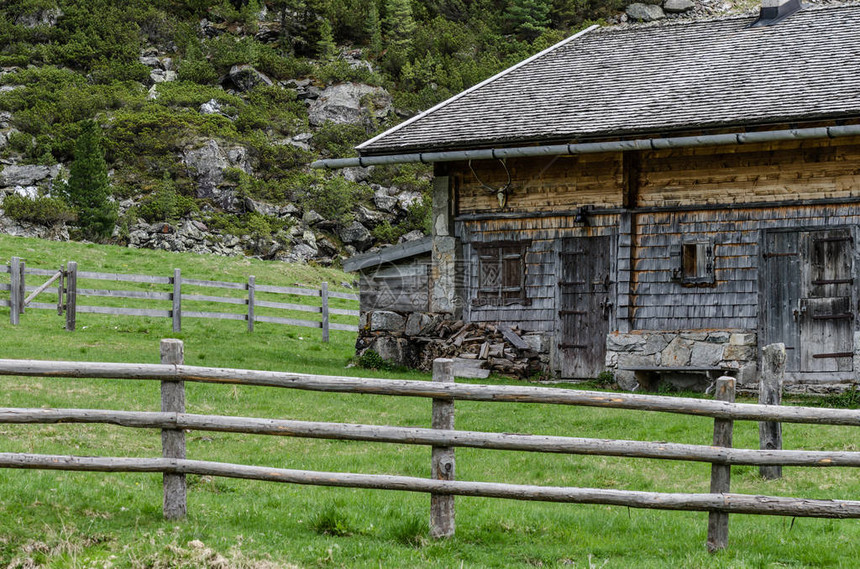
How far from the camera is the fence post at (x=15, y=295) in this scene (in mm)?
19953

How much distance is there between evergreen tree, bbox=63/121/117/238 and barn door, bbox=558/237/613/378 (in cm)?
2900

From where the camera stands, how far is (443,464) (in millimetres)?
6984

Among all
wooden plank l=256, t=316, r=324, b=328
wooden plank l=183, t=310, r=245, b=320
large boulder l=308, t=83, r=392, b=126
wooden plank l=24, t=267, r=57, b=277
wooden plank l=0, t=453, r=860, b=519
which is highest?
large boulder l=308, t=83, r=392, b=126

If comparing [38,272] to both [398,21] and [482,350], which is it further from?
[398,21]

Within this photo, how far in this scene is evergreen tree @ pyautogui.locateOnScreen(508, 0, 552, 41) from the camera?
67750 millimetres

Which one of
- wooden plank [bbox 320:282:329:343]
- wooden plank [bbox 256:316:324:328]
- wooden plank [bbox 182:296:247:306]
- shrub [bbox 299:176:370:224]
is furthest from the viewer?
shrub [bbox 299:176:370:224]

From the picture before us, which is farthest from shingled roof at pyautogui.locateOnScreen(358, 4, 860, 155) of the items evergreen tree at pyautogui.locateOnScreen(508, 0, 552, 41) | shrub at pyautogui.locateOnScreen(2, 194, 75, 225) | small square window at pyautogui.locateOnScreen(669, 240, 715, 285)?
evergreen tree at pyautogui.locateOnScreen(508, 0, 552, 41)

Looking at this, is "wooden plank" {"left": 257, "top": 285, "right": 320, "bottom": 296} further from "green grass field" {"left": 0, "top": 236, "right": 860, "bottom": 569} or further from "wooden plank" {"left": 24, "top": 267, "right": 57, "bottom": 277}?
"green grass field" {"left": 0, "top": 236, "right": 860, "bottom": 569}

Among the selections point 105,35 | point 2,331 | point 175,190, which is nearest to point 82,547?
point 2,331

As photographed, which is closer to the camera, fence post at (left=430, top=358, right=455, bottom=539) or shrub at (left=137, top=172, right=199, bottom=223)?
fence post at (left=430, top=358, right=455, bottom=539)

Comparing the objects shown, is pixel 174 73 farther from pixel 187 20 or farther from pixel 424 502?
pixel 424 502

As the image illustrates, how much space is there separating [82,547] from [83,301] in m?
18.6

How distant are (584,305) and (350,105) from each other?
45038 millimetres

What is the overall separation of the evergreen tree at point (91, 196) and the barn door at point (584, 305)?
29000 millimetres
